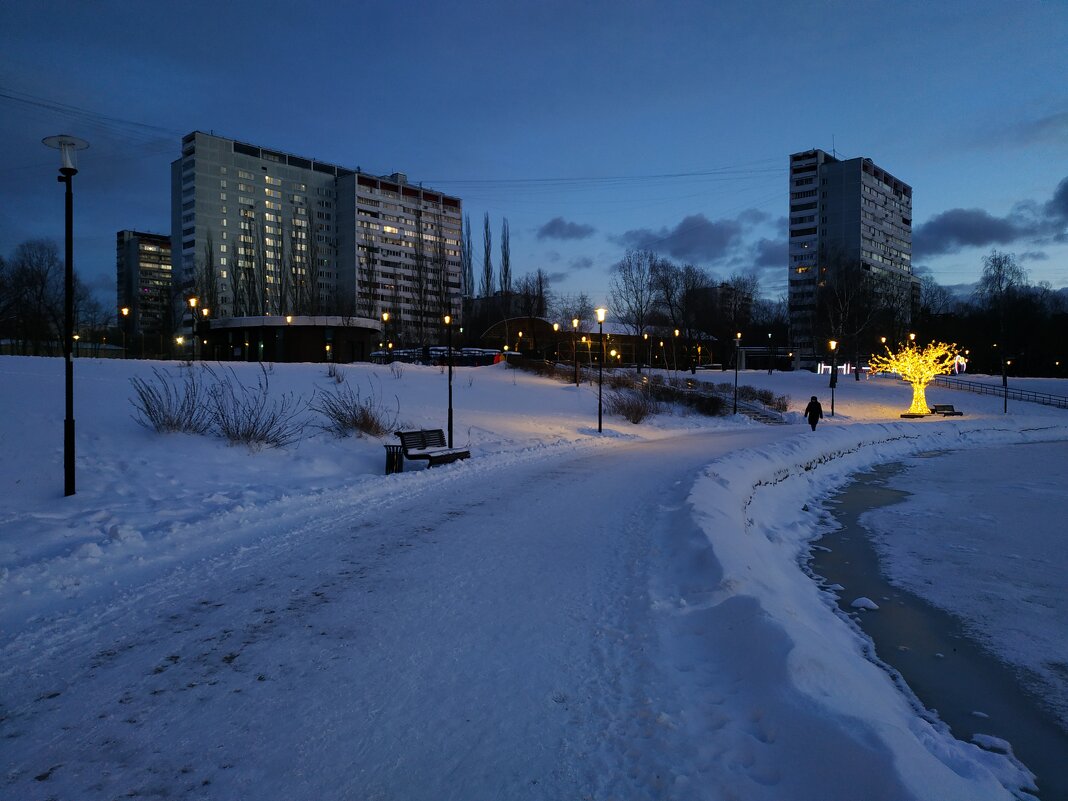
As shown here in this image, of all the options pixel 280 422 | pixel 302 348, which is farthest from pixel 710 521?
pixel 302 348

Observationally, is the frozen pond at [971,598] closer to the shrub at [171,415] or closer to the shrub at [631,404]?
the shrub at [171,415]

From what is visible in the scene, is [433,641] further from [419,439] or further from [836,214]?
[836,214]

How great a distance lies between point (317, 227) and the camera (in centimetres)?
12106

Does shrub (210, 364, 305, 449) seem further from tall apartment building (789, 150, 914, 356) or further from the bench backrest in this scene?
tall apartment building (789, 150, 914, 356)

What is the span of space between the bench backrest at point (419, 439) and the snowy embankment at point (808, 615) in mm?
6512

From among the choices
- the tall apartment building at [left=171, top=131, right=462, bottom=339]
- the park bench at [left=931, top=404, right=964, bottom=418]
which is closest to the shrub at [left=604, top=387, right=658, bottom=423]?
the park bench at [left=931, top=404, right=964, bottom=418]

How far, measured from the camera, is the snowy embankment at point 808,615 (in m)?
3.45

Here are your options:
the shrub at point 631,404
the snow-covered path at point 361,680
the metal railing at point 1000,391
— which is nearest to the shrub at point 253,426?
the snow-covered path at point 361,680

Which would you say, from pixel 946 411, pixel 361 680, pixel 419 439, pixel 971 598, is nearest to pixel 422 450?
pixel 419 439

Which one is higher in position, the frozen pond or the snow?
the snow

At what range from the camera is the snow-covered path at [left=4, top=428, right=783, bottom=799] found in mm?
3186

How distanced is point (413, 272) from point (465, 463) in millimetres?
116703

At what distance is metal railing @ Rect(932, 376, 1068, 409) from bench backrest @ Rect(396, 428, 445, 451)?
50446 mm

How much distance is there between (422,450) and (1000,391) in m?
59.0
